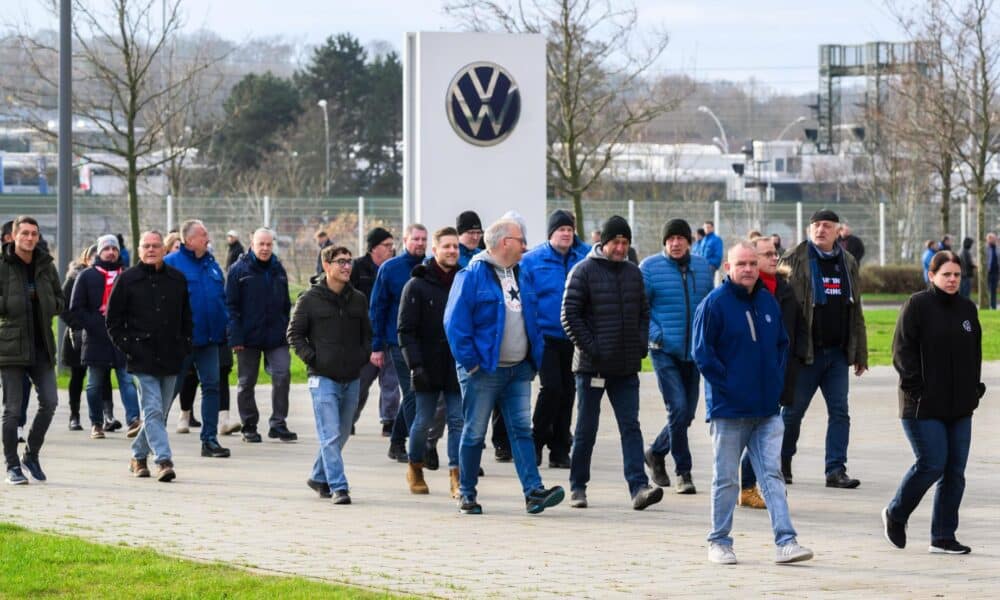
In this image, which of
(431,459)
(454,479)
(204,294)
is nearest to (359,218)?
(204,294)

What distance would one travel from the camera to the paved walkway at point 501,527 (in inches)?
316

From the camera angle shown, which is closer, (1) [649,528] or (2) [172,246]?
(1) [649,528]

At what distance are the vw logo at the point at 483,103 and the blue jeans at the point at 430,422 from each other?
24.0ft

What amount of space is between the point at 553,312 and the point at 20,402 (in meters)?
3.95

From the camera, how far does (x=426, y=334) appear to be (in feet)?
36.7

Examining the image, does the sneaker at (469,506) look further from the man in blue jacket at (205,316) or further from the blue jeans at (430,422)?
the man in blue jacket at (205,316)

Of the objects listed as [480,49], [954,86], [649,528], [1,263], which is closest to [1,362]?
[1,263]

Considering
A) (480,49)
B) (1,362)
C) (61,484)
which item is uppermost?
(480,49)

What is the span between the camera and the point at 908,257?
45.8 metres

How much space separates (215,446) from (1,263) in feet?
8.11

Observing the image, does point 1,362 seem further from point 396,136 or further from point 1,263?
point 396,136

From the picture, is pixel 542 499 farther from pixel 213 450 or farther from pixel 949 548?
pixel 213 450

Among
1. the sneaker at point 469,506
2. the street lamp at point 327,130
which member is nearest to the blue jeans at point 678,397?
the sneaker at point 469,506

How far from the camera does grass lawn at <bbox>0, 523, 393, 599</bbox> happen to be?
7547 millimetres
